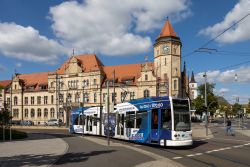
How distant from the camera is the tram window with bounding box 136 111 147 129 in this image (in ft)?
76.1

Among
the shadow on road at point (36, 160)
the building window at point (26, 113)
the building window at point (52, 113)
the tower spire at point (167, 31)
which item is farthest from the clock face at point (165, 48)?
the shadow on road at point (36, 160)

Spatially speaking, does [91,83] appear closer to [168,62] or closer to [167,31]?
[168,62]

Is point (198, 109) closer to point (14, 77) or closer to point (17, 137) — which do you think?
point (14, 77)

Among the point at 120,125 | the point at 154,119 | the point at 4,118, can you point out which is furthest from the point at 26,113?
the point at 154,119

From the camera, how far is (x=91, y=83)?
3376 inches

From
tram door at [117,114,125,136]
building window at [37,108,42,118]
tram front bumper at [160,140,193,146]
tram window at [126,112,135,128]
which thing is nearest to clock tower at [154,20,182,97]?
building window at [37,108,42,118]

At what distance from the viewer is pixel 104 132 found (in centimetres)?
3269

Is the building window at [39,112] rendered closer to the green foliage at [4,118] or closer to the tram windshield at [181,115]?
the green foliage at [4,118]

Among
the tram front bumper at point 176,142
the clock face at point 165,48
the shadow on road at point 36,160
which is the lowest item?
the shadow on road at point 36,160

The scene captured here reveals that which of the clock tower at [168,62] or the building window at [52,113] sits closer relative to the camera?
the clock tower at [168,62]

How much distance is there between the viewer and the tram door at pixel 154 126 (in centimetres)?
2172

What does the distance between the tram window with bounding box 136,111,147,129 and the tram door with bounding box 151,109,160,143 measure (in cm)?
96

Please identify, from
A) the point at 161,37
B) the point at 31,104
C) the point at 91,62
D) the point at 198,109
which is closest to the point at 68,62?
the point at 91,62

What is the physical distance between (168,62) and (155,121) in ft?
175
